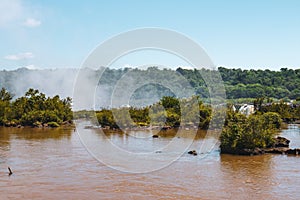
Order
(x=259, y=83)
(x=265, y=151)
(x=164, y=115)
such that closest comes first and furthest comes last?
(x=265, y=151) < (x=164, y=115) < (x=259, y=83)

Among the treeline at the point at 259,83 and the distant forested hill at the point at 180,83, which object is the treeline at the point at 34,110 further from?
the treeline at the point at 259,83

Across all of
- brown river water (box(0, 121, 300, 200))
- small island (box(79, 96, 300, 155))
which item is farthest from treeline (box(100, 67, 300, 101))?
brown river water (box(0, 121, 300, 200))

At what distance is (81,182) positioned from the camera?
12.6 metres

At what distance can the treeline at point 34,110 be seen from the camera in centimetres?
3675

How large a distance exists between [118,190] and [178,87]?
2154 cm

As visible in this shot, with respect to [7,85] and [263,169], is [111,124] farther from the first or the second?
[7,85]

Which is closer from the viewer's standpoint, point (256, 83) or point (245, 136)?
point (245, 136)

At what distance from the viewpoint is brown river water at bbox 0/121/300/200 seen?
11.3 metres

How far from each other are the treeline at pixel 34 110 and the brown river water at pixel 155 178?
61.2 feet

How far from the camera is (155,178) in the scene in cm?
1321

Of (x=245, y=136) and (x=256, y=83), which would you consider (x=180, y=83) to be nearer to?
(x=245, y=136)

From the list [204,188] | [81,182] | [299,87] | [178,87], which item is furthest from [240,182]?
[299,87]

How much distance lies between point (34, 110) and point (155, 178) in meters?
28.0

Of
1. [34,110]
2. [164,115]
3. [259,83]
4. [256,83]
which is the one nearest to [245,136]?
[164,115]
